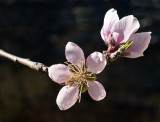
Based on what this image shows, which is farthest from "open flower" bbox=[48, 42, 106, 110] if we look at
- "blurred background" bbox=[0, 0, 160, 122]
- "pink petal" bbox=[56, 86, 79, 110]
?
"blurred background" bbox=[0, 0, 160, 122]

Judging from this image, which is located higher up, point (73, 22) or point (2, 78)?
point (73, 22)

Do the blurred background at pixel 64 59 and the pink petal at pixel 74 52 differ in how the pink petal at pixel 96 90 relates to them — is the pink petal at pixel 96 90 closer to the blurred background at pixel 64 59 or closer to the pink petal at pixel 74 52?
the pink petal at pixel 74 52

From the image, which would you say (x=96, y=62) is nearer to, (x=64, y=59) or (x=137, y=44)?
(x=137, y=44)

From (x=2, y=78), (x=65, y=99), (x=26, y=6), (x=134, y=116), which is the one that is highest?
(x=26, y=6)

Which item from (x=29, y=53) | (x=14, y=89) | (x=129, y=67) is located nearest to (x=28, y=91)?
(x=14, y=89)

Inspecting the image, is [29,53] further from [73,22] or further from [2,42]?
[73,22]
